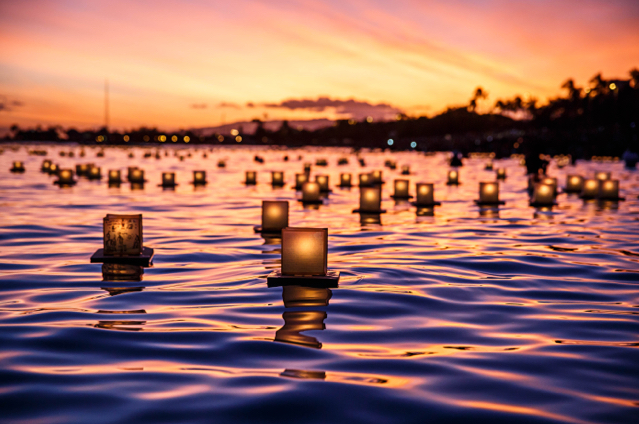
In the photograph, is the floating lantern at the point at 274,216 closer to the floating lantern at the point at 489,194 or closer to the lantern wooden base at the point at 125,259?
the lantern wooden base at the point at 125,259

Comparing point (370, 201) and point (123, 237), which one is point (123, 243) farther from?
point (370, 201)

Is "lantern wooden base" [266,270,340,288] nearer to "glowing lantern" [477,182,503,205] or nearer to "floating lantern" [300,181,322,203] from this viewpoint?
"floating lantern" [300,181,322,203]

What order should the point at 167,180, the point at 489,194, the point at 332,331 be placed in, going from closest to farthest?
the point at 332,331, the point at 489,194, the point at 167,180

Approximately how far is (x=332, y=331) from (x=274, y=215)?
7.50m

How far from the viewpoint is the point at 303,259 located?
8.81 meters

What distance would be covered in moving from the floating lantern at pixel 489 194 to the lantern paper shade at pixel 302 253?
43.2 feet

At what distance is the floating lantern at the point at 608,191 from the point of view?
74.9 ft

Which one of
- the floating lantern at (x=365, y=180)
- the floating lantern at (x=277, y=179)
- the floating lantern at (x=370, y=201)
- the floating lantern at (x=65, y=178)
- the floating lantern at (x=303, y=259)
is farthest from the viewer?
the floating lantern at (x=277, y=179)

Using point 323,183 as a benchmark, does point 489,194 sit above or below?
below

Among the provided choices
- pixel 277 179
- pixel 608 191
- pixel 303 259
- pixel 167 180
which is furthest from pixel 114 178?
pixel 303 259

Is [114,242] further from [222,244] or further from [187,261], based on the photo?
[222,244]

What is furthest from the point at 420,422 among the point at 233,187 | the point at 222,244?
the point at 233,187

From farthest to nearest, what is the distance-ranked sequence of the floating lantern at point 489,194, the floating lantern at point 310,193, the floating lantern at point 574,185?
the floating lantern at point 574,185
the floating lantern at point 310,193
the floating lantern at point 489,194

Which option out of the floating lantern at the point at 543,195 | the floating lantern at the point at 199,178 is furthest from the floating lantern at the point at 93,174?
the floating lantern at the point at 543,195
